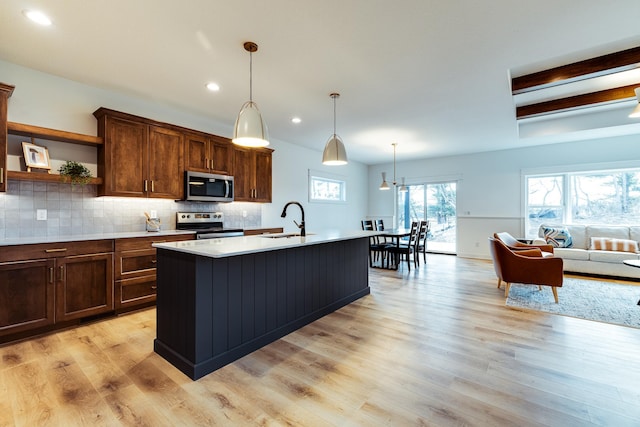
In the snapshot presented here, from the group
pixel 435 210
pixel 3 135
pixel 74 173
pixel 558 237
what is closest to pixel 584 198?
pixel 558 237

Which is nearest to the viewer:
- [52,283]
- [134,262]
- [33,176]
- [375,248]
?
[52,283]

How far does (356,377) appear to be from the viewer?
2008 mm

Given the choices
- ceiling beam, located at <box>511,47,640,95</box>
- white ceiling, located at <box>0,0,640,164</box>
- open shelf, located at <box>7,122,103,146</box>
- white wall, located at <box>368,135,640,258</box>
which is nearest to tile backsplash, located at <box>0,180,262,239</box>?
open shelf, located at <box>7,122,103,146</box>

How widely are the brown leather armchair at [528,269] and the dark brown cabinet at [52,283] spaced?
4.71 metres

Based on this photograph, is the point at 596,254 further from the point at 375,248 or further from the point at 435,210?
the point at 375,248

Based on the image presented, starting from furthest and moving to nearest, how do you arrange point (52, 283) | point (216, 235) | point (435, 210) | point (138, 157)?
point (435, 210)
point (216, 235)
point (138, 157)
point (52, 283)

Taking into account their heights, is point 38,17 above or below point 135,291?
above

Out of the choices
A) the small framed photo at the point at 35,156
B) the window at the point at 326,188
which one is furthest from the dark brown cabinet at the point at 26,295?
the window at the point at 326,188

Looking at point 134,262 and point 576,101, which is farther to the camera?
point 576,101

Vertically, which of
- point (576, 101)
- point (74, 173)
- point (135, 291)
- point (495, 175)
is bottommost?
point (135, 291)

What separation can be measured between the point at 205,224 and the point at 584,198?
756 cm

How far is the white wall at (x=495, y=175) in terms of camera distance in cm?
598

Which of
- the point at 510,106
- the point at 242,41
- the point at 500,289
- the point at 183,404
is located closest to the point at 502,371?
the point at 183,404

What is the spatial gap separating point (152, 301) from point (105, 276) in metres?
0.63
